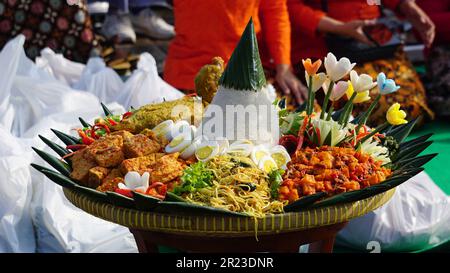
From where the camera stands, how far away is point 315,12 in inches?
144

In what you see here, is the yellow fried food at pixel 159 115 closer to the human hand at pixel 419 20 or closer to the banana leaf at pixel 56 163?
the banana leaf at pixel 56 163

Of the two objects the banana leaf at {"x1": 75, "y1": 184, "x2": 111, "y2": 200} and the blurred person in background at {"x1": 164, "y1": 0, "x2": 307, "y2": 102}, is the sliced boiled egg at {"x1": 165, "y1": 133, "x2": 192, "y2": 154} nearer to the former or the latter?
the banana leaf at {"x1": 75, "y1": 184, "x2": 111, "y2": 200}

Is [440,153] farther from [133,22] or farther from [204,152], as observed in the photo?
[133,22]

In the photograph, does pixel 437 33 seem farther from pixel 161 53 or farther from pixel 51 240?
pixel 51 240

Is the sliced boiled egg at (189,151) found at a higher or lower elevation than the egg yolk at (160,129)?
lower

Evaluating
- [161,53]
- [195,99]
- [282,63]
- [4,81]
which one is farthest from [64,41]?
[195,99]

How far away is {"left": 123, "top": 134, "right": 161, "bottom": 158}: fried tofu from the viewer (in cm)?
159

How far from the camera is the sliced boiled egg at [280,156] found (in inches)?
62.4

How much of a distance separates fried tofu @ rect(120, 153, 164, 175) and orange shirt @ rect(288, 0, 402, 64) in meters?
2.28

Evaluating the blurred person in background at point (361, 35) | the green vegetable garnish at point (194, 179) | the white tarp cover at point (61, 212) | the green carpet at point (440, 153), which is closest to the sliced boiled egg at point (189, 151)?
the green vegetable garnish at point (194, 179)

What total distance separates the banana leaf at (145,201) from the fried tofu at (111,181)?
11 cm

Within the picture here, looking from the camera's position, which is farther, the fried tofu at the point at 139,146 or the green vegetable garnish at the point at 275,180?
the fried tofu at the point at 139,146

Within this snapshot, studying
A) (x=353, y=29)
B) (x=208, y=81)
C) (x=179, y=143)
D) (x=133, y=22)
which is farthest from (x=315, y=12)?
(x=179, y=143)

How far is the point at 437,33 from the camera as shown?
13.7ft
